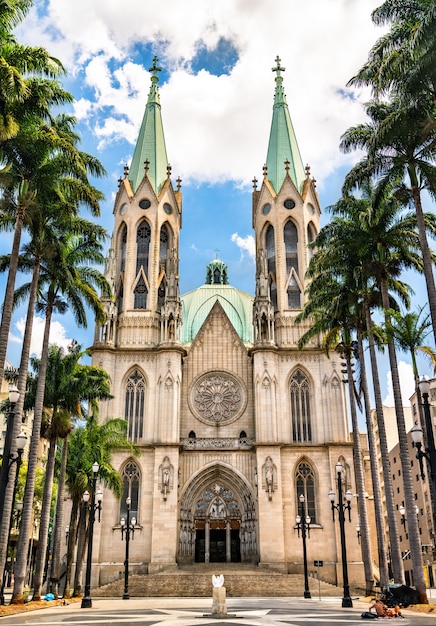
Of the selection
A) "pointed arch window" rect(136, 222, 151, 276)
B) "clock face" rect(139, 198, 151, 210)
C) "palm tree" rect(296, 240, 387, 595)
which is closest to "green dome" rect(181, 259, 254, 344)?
"pointed arch window" rect(136, 222, 151, 276)

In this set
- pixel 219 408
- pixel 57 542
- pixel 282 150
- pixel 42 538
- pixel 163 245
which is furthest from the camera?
pixel 282 150

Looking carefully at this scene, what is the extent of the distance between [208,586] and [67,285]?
61.5 feet

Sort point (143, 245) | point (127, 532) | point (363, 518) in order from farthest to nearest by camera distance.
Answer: point (143, 245) < point (127, 532) < point (363, 518)

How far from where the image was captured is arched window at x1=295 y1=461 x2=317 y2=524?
4100cm

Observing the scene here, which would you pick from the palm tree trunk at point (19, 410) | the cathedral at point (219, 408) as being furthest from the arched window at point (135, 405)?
the palm tree trunk at point (19, 410)

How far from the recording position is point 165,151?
178 feet

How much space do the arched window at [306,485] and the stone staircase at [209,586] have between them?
214 inches

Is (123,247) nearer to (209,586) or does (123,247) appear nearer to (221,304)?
(221,304)

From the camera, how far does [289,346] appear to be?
44.6m

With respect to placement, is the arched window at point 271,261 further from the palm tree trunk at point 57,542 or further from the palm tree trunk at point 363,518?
the palm tree trunk at point 57,542

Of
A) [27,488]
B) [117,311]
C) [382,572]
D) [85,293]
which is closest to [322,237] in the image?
[85,293]

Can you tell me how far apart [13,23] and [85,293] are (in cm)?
1276

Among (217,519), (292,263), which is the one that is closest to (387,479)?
(217,519)

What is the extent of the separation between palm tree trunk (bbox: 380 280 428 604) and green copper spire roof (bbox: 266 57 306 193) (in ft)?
85.2
